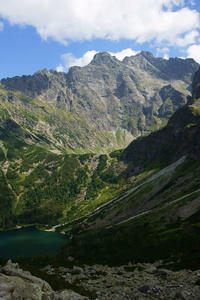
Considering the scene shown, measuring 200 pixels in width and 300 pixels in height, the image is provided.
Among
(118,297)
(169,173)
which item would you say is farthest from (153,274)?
(169,173)

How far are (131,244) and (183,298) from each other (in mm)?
61017

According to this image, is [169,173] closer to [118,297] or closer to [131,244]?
[131,244]

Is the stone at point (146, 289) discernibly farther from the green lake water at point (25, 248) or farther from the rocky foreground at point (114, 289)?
the green lake water at point (25, 248)

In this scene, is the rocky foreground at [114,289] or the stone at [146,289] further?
the stone at [146,289]

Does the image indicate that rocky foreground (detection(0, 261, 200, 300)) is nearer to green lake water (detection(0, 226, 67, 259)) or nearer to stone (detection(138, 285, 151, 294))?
stone (detection(138, 285, 151, 294))

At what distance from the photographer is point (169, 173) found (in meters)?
197

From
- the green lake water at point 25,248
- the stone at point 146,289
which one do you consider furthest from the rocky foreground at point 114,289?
the green lake water at point 25,248

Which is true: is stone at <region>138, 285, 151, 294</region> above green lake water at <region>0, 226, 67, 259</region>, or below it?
above

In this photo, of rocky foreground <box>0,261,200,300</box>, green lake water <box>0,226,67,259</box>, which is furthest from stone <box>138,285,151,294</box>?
green lake water <box>0,226,67,259</box>

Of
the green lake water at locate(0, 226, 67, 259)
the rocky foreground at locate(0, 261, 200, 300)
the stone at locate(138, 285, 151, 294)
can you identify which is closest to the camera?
the rocky foreground at locate(0, 261, 200, 300)

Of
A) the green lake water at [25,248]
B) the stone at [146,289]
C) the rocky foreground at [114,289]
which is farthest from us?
the green lake water at [25,248]

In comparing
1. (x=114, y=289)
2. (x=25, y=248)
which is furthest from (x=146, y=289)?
(x=25, y=248)

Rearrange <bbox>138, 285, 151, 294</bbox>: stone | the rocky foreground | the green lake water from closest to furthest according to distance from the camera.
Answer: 1. the rocky foreground
2. <bbox>138, 285, 151, 294</bbox>: stone
3. the green lake water

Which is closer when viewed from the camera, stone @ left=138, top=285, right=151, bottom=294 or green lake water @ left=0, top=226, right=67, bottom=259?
stone @ left=138, top=285, right=151, bottom=294
